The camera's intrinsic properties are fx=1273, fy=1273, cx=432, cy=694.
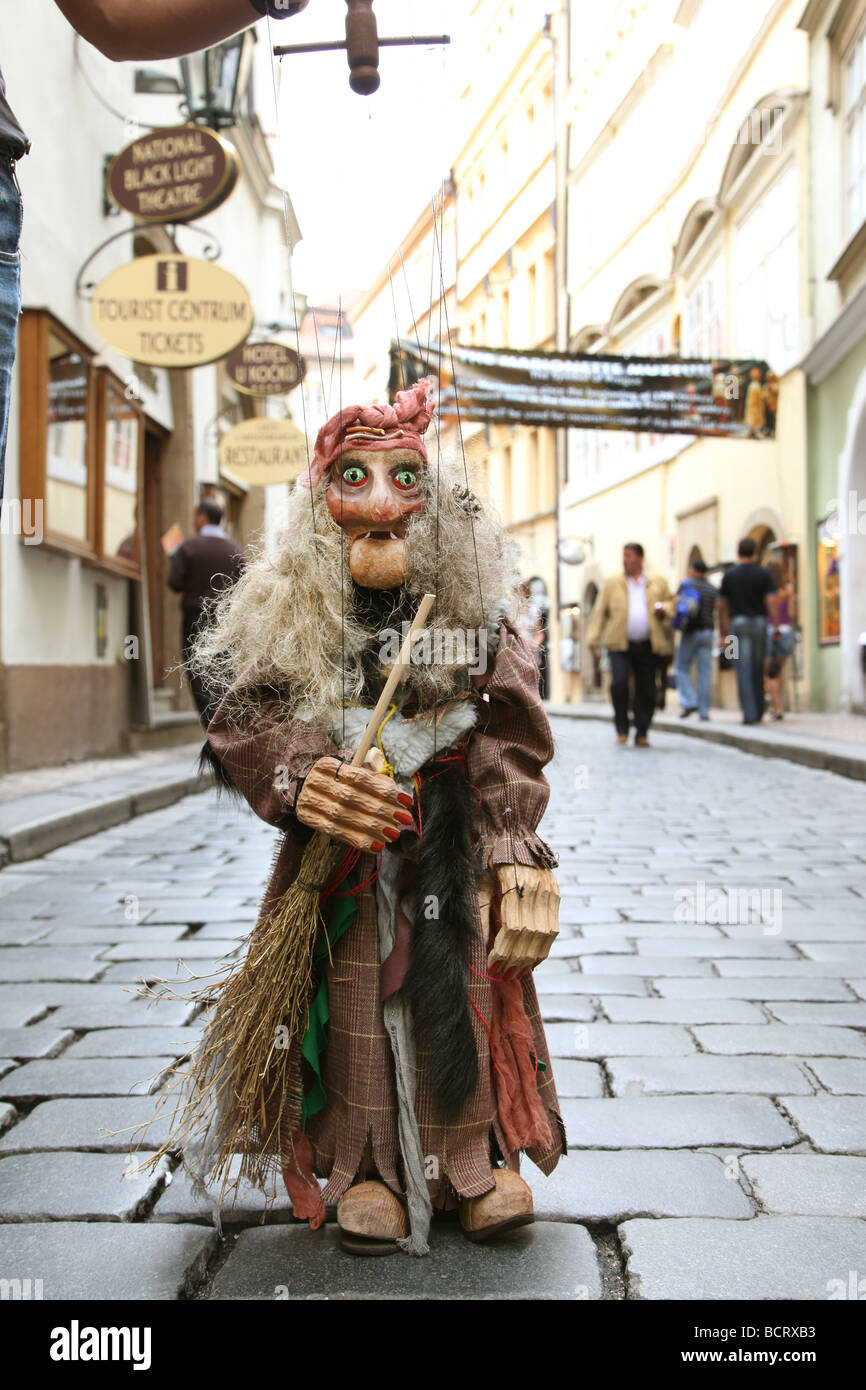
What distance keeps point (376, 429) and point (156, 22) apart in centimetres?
80

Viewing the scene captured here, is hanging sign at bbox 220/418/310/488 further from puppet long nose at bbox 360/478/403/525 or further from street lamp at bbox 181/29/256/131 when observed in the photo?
puppet long nose at bbox 360/478/403/525

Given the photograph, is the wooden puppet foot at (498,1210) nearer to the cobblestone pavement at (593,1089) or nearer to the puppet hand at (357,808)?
the cobblestone pavement at (593,1089)

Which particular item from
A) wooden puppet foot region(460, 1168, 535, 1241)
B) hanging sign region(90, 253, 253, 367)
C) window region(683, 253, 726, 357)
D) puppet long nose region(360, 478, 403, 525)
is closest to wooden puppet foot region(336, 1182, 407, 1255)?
wooden puppet foot region(460, 1168, 535, 1241)

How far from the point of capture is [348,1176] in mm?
2104

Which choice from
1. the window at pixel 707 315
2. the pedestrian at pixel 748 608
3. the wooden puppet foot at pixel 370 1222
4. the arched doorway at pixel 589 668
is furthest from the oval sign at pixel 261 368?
the arched doorway at pixel 589 668

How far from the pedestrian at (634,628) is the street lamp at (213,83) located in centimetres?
502

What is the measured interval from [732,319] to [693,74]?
3732 millimetres

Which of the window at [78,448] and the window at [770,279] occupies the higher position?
the window at [770,279]

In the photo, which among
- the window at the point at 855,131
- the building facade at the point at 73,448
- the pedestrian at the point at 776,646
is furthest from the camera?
the window at the point at 855,131

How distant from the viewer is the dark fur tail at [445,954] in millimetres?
2064

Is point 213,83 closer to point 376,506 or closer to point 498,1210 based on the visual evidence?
point 376,506

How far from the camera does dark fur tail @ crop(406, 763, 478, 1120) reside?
6.77ft

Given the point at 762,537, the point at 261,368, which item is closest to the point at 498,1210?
the point at 261,368

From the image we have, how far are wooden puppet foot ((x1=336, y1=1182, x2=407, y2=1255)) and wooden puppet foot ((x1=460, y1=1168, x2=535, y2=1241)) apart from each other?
0.36 ft
